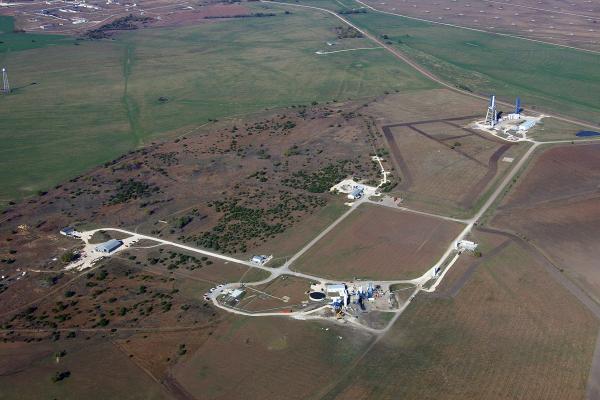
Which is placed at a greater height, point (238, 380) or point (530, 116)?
point (530, 116)

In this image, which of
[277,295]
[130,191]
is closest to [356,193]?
[277,295]

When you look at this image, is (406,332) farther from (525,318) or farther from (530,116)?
(530,116)

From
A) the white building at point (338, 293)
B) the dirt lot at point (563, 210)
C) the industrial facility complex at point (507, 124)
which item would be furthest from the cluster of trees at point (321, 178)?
the industrial facility complex at point (507, 124)

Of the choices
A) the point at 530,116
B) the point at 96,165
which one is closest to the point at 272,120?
the point at 96,165

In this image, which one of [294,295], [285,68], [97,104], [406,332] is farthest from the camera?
[285,68]

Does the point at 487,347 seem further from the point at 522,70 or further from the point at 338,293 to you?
the point at 522,70

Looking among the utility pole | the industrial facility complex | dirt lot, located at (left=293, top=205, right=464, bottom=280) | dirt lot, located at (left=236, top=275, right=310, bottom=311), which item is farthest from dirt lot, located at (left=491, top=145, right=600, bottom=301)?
the utility pole
